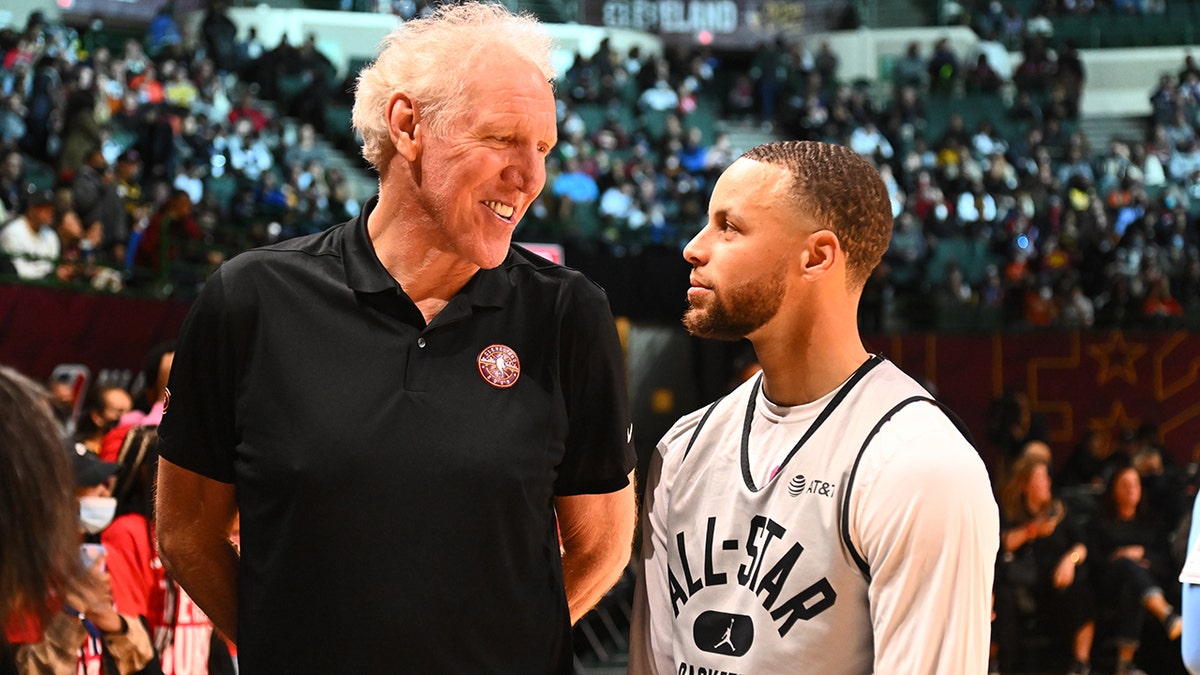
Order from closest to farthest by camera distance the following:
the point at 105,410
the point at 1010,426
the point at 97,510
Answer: the point at 97,510, the point at 105,410, the point at 1010,426

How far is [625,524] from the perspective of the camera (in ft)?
8.27

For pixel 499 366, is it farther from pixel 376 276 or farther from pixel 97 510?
pixel 97 510

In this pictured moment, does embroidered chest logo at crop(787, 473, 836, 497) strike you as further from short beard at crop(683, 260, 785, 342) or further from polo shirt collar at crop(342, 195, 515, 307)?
polo shirt collar at crop(342, 195, 515, 307)

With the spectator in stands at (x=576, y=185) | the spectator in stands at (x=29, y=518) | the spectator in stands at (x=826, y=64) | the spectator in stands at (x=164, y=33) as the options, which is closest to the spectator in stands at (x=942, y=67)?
the spectator in stands at (x=826, y=64)

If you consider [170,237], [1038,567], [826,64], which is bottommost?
[1038,567]

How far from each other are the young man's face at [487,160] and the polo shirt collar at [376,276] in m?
0.06

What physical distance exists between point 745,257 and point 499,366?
446mm

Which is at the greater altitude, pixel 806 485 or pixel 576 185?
pixel 806 485

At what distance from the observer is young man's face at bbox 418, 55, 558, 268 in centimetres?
227

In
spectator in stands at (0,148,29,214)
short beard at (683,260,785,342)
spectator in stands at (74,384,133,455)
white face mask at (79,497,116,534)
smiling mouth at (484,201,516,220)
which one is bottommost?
spectator in stands at (74,384,133,455)

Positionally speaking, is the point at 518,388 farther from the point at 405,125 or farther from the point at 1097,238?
the point at 1097,238

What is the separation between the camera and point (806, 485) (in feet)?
7.34

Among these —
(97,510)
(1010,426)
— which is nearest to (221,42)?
(1010,426)

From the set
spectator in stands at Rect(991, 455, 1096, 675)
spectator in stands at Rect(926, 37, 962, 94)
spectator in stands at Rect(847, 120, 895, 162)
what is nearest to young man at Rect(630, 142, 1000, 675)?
spectator in stands at Rect(991, 455, 1096, 675)
